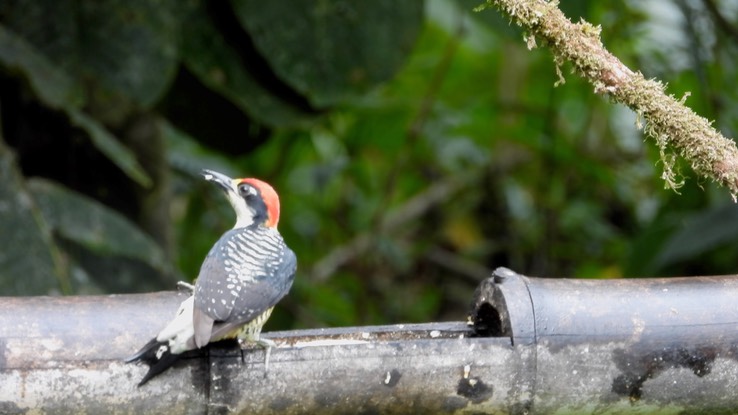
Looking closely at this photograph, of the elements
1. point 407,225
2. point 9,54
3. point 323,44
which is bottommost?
point 9,54

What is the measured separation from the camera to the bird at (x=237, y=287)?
1.88 m

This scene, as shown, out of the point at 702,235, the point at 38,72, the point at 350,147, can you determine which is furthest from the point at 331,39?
the point at 350,147

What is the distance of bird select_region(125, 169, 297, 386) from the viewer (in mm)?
1884

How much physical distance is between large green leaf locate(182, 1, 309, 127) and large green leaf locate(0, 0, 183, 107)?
0.12 metres

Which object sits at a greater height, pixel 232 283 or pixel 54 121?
pixel 54 121

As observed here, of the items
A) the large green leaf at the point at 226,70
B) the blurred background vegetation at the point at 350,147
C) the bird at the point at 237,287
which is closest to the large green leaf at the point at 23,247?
the blurred background vegetation at the point at 350,147

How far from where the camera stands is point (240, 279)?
2014 mm

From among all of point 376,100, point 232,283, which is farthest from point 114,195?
point 232,283

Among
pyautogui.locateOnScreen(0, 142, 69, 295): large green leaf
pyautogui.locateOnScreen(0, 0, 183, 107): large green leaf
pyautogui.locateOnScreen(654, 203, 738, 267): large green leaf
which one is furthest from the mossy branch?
pyautogui.locateOnScreen(654, 203, 738, 267): large green leaf

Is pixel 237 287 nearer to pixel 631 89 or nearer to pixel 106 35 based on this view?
pixel 631 89

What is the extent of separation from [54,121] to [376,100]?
6.43 ft

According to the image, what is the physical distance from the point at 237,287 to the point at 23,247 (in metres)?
1.47

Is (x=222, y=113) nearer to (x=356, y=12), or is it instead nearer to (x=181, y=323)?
(x=356, y=12)

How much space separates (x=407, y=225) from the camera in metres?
6.30
